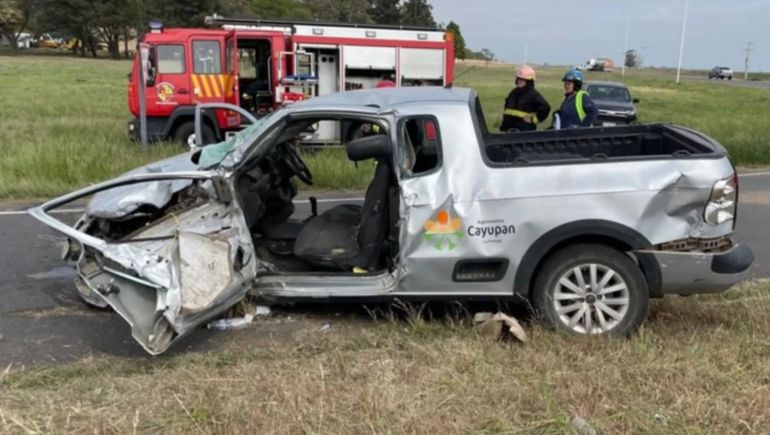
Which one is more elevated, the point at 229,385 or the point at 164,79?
the point at 164,79

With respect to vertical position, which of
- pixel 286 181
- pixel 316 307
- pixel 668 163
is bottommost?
pixel 316 307

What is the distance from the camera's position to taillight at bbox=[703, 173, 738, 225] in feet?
13.8

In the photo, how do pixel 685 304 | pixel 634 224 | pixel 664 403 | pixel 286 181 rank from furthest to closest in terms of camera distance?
pixel 286 181
pixel 685 304
pixel 634 224
pixel 664 403

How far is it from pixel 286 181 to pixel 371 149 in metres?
1.56

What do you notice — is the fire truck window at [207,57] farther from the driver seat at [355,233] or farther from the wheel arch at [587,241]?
the wheel arch at [587,241]

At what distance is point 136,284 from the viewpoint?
3986 millimetres

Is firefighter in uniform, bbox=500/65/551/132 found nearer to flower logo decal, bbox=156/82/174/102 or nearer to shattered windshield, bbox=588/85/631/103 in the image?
flower logo decal, bbox=156/82/174/102

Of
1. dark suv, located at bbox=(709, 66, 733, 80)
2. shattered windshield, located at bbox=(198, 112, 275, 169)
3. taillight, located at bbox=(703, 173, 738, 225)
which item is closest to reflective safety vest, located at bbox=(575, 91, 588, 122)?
taillight, located at bbox=(703, 173, 738, 225)

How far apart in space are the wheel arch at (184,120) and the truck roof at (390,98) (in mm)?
9000

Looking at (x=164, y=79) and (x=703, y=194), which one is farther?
(x=164, y=79)

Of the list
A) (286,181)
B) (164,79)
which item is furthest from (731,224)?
(164,79)

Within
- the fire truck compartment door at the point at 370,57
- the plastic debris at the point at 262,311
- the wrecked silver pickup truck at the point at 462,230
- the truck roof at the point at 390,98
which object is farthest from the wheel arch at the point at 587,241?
the fire truck compartment door at the point at 370,57

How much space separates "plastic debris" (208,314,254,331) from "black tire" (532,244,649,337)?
6.41ft

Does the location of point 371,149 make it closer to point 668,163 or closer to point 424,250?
point 424,250
